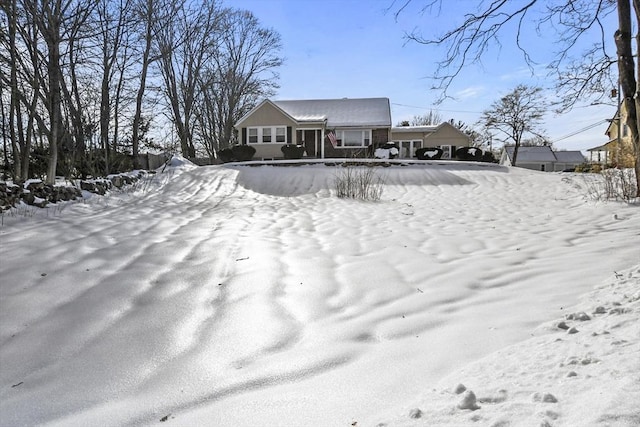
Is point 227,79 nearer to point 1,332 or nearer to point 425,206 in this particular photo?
point 425,206

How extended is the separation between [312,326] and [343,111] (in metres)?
30.3

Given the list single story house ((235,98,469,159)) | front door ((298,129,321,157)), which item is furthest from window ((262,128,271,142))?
front door ((298,129,321,157))

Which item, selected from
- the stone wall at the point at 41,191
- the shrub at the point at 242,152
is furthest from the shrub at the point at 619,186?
the shrub at the point at 242,152

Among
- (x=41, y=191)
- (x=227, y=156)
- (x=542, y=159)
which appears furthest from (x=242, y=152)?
(x=542, y=159)

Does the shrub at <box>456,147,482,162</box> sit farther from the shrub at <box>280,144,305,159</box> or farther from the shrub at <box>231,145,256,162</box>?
the shrub at <box>231,145,256,162</box>

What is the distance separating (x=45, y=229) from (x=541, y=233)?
654 cm

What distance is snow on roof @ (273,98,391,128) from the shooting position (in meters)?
29.7

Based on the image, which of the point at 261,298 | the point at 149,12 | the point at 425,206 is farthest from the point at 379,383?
the point at 149,12

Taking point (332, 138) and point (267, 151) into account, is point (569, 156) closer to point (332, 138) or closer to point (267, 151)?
point (332, 138)

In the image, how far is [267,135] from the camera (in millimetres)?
27891

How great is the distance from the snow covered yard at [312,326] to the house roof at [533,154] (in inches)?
1740

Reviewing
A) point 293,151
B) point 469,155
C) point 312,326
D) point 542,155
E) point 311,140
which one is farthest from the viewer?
point 542,155

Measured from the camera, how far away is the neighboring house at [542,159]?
45594mm

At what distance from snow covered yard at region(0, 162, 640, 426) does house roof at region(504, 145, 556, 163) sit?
4419 cm
